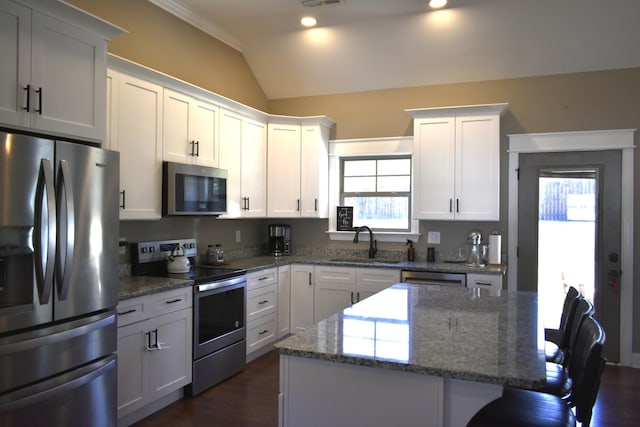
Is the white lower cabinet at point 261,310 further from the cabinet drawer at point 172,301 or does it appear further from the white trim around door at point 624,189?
the white trim around door at point 624,189

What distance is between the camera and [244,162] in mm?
4590

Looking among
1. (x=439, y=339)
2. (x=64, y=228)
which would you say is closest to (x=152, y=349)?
(x=64, y=228)

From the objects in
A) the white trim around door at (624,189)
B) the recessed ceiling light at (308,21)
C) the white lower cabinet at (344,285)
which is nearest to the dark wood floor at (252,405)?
the white trim around door at (624,189)

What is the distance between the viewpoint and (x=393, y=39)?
453 cm

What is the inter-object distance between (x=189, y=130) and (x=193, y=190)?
1.64 feet

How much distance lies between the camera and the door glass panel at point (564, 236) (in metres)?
4.40

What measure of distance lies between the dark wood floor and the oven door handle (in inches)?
31.4

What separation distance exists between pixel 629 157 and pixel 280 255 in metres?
3.61

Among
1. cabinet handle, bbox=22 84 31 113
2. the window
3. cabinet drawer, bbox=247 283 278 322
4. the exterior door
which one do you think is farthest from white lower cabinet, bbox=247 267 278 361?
the exterior door

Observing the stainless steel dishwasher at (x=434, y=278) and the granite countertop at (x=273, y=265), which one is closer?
the granite countertop at (x=273, y=265)

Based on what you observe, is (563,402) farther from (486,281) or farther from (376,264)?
(376,264)

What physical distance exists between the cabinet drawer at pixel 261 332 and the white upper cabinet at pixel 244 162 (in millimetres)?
1037

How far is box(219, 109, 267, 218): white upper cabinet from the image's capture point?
169 inches

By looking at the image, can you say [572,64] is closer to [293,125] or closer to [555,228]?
[555,228]
